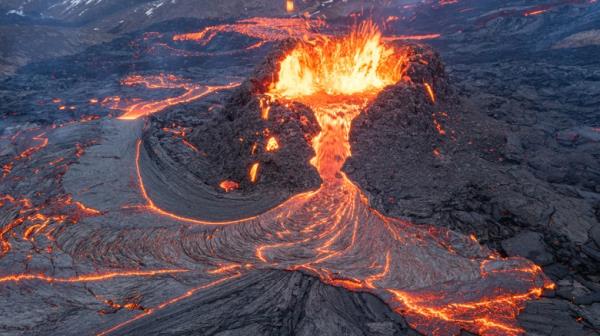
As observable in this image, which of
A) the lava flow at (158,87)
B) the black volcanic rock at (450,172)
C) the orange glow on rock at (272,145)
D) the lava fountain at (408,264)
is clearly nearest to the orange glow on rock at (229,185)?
the orange glow on rock at (272,145)

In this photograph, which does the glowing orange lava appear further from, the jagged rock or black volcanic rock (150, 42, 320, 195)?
the jagged rock

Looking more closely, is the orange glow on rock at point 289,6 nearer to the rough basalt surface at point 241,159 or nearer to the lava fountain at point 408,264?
the rough basalt surface at point 241,159

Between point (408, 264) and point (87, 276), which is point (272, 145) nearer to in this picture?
point (408, 264)

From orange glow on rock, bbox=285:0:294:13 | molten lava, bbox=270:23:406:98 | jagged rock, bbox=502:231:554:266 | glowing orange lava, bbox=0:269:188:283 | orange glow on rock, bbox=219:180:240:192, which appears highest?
orange glow on rock, bbox=285:0:294:13

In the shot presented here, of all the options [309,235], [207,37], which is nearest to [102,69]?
[207,37]

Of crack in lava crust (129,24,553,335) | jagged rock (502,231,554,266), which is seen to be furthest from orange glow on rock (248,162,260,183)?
jagged rock (502,231,554,266)

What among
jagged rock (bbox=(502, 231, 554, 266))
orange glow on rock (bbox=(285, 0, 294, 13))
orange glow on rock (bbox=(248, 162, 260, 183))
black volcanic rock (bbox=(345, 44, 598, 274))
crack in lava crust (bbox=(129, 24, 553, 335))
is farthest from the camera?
orange glow on rock (bbox=(285, 0, 294, 13))
